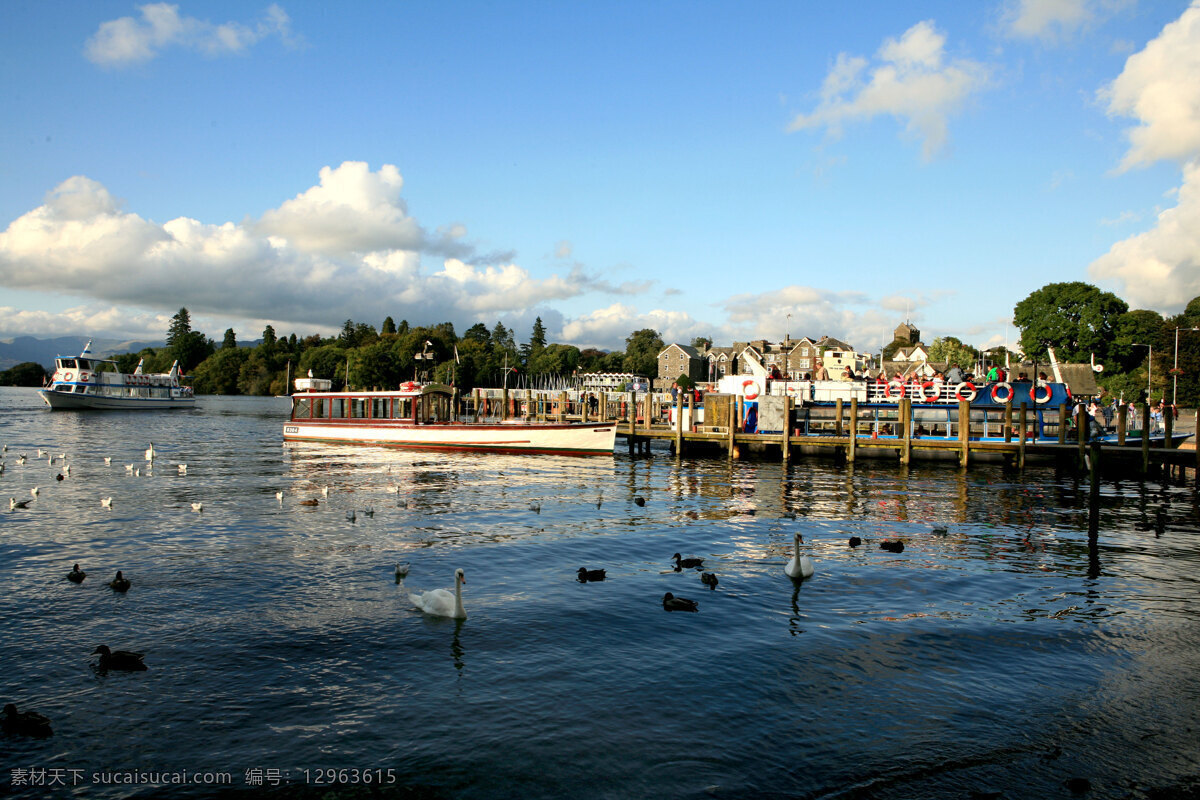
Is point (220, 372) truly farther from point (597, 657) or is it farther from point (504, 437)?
point (597, 657)

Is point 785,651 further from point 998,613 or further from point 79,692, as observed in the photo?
point 79,692

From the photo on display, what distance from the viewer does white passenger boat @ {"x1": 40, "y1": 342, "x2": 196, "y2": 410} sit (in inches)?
3464

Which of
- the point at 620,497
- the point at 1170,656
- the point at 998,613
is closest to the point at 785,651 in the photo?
the point at 998,613

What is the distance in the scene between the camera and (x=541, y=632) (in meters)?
12.3

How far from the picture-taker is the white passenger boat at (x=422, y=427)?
4362 cm

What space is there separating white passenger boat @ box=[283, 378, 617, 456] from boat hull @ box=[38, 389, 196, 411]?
55085mm

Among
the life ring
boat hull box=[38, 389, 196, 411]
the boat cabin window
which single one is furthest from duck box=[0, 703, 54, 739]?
boat hull box=[38, 389, 196, 411]

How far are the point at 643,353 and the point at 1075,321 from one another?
280 ft

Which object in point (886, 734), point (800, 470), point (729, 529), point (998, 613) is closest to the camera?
point (886, 734)

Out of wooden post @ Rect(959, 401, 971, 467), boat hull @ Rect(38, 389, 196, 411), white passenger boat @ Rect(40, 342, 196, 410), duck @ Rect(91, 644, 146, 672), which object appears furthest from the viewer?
white passenger boat @ Rect(40, 342, 196, 410)

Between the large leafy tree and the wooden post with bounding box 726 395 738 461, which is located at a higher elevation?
the large leafy tree

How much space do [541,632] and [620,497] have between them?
16.4 meters

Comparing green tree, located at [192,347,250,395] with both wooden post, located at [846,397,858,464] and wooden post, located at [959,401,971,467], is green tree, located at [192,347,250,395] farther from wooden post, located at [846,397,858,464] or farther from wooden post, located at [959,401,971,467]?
wooden post, located at [959,401,971,467]

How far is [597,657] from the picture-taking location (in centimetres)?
1118
